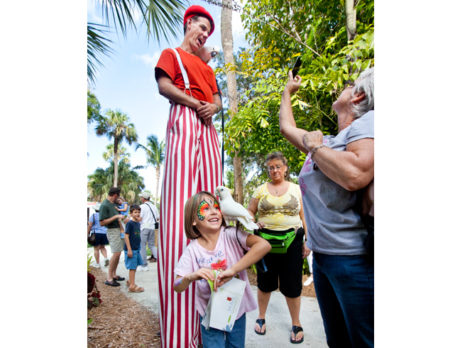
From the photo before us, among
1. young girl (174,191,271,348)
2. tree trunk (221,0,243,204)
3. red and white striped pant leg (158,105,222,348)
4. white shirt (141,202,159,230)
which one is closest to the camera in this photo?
young girl (174,191,271,348)

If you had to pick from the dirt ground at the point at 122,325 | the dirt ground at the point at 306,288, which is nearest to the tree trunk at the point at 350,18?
the dirt ground at the point at 306,288

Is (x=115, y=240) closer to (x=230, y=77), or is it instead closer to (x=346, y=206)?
(x=230, y=77)

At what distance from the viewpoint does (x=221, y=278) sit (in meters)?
1.18

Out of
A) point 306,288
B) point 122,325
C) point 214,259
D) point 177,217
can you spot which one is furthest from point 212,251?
point 306,288

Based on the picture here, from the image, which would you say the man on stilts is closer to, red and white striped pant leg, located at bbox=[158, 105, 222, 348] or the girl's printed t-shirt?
red and white striped pant leg, located at bbox=[158, 105, 222, 348]

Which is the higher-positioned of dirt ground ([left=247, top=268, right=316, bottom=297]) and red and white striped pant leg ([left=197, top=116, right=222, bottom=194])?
red and white striped pant leg ([left=197, top=116, right=222, bottom=194])

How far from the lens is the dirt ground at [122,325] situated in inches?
82.9

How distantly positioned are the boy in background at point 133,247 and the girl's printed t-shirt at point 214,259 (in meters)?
3.05

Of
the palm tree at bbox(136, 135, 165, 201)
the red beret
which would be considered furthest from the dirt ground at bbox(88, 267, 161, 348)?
the palm tree at bbox(136, 135, 165, 201)

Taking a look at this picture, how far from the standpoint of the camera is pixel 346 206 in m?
0.99

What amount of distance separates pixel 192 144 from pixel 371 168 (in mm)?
1027

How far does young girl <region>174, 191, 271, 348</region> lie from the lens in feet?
4.34

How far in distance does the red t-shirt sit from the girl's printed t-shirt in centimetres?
90

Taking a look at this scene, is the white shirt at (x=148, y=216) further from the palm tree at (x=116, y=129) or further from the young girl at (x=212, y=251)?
the palm tree at (x=116, y=129)
